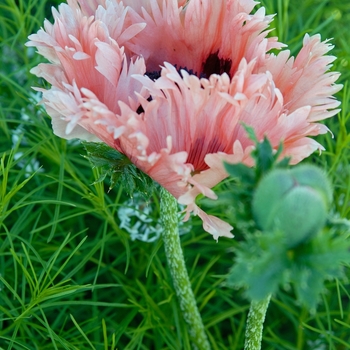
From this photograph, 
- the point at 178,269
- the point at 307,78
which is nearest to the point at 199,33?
the point at 307,78

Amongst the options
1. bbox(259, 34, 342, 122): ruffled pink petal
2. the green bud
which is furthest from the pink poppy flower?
the green bud

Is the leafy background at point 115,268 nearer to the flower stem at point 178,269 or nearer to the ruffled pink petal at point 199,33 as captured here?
the flower stem at point 178,269

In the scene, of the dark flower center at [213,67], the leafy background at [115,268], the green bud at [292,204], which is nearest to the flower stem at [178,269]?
the leafy background at [115,268]

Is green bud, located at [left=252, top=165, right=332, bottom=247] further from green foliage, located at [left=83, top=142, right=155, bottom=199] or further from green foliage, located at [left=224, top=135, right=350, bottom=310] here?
green foliage, located at [left=83, top=142, right=155, bottom=199]

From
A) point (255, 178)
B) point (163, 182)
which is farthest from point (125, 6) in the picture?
point (255, 178)

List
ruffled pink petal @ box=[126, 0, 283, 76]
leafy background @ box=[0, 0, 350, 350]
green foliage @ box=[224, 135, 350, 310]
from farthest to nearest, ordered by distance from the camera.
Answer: leafy background @ box=[0, 0, 350, 350]
ruffled pink petal @ box=[126, 0, 283, 76]
green foliage @ box=[224, 135, 350, 310]
